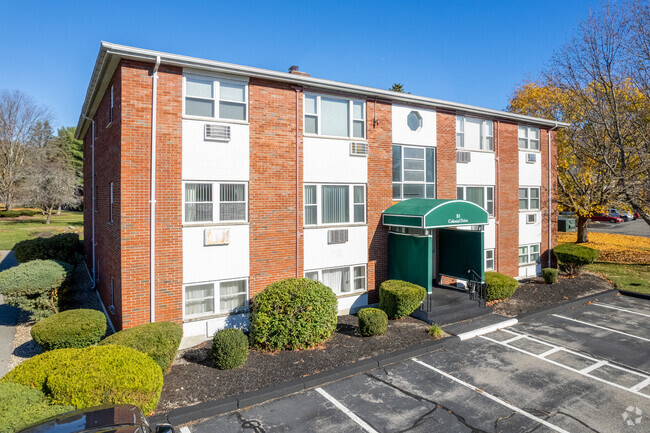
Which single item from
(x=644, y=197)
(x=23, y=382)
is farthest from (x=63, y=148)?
(x=644, y=197)

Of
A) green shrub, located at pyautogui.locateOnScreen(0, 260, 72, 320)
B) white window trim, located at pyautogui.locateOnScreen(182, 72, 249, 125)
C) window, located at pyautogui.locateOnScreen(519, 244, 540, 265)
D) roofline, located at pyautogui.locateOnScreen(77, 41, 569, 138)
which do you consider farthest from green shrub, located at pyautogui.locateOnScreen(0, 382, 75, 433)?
window, located at pyautogui.locateOnScreen(519, 244, 540, 265)

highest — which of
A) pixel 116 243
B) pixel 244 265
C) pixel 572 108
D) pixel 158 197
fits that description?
pixel 572 108

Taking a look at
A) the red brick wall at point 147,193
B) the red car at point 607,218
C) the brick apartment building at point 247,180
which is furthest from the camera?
the red car at point 607,218

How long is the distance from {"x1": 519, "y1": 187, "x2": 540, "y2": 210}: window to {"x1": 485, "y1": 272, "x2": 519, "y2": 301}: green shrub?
5.41 metres

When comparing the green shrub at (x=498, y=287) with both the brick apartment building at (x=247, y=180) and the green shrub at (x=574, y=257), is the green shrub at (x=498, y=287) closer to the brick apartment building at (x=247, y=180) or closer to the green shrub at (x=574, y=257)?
the brick apartment building at (x=247, y=180)

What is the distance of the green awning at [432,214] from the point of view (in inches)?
499

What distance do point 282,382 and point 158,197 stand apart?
19.3ft

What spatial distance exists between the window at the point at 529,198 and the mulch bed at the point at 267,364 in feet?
33.6

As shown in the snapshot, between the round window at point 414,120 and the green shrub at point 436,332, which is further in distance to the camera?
the round window at point 414,120

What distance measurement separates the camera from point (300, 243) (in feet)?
41.2

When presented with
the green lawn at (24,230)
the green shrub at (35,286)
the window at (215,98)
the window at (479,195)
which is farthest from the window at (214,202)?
the green lawn at (24,230)

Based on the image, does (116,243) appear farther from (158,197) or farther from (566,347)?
(566,347)

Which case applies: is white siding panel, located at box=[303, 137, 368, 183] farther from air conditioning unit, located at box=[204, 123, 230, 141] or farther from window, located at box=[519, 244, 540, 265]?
window, located at box=[519, 244, 540, 265]

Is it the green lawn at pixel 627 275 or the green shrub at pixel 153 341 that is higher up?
the green shrub at pixel 153 341
